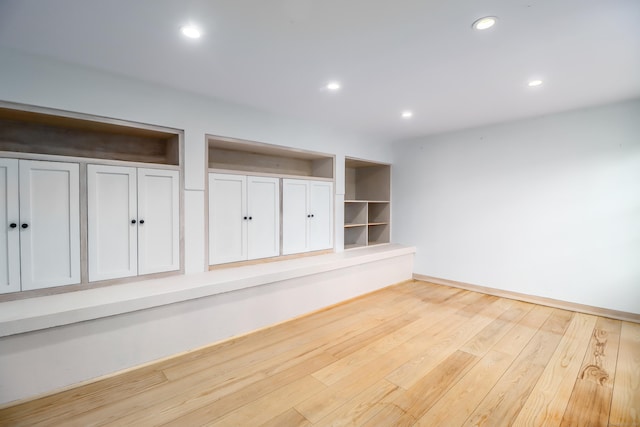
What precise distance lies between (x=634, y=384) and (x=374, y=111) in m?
3.04

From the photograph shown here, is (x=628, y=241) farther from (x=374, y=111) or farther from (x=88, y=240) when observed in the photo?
(x=88, y=240)

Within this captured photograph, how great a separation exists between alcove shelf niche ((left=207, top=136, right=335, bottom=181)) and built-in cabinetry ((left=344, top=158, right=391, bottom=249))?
69 cm

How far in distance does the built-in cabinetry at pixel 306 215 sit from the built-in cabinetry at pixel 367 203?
0.87 meters

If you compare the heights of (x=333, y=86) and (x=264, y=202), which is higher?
(x=333, y=86)

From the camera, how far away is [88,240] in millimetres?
2232

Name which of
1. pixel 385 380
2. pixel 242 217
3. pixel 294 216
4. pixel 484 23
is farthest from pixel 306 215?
pixel 484 23

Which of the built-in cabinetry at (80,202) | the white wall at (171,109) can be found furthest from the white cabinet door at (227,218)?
the built-in cabinetry at (80,202)

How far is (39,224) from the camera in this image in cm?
205

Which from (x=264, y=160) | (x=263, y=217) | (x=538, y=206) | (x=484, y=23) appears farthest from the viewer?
(x=264, y=160)

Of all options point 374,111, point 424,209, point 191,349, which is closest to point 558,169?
point 424,209

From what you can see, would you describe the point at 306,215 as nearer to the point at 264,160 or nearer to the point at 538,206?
the point at 264,160

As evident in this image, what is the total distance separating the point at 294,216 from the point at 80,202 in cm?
202

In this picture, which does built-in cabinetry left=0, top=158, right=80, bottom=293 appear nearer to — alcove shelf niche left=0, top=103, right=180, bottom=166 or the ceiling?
alcove shelf niche left=0, top=103, right=180, bottom=166

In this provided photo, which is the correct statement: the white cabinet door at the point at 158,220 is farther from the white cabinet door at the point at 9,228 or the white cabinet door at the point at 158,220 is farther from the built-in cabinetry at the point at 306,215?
the built-in cabinetry at the point at 306,215
